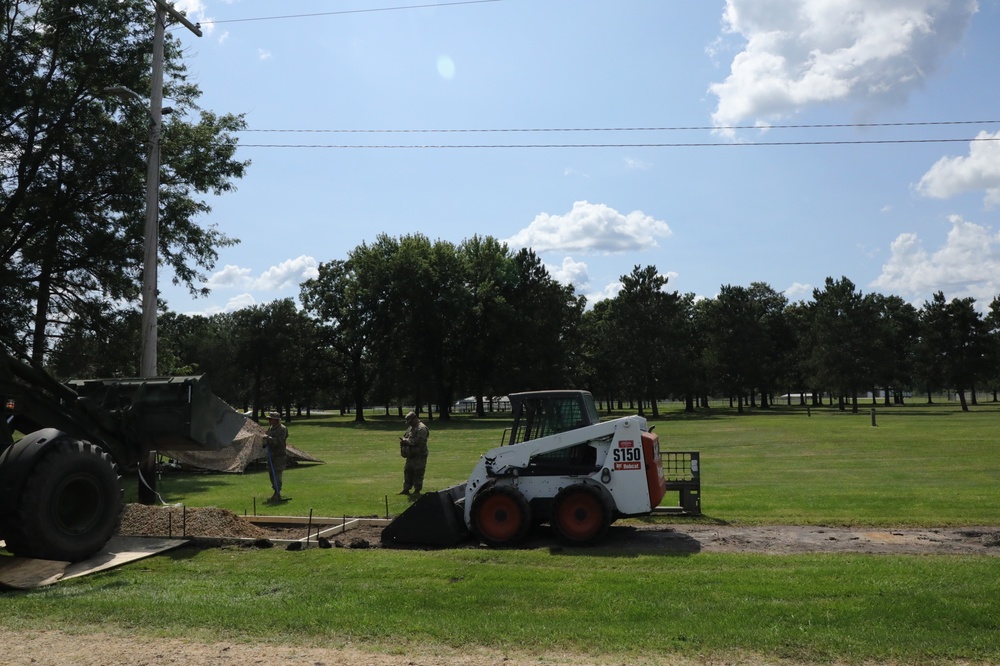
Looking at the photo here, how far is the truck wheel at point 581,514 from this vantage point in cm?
1157

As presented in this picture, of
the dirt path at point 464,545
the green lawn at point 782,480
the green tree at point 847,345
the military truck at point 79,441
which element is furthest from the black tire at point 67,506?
the green tree at point 847,345

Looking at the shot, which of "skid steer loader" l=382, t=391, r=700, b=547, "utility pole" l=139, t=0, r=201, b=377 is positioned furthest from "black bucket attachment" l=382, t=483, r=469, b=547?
"utility pole" l=139, t=0, r=201, b=377

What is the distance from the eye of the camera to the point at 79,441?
400 inches

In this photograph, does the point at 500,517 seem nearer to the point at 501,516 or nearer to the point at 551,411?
the point at 501,516

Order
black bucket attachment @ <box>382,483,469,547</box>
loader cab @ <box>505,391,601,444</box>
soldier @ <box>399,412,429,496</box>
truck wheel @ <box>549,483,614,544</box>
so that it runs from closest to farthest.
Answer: truck wheel @ <box>549,483,614,544</box>
black bucket attachment @ <box>382,483,469,547</box>
loader cab @ <box>505,391,601,444</box>
soldier @ <box>399,412,429,496</box>

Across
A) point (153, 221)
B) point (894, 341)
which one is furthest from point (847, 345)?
point (153, 221)

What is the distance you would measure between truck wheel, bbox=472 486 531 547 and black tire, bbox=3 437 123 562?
4.82 metres

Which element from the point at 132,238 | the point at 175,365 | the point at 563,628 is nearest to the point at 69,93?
the point at 132,238

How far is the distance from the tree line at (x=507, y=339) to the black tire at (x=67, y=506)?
62136 millimetres

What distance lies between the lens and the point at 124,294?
2788cm

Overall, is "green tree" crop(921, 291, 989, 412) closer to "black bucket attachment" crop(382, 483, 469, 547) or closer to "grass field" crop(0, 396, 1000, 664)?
"grass field" crop(0, 396, 1000, 664)

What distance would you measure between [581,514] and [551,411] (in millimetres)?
1594

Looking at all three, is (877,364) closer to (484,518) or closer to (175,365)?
(175,365)

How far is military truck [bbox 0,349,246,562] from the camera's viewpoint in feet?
30.9
